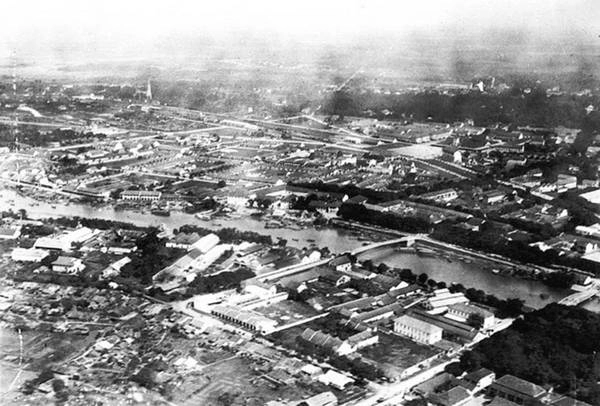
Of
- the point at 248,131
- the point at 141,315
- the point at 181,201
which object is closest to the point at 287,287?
the point at 141,315

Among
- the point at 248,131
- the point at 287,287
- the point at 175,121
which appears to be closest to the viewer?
the point at 287,287

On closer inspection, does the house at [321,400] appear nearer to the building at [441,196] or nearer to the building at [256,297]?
the building at [256,297]

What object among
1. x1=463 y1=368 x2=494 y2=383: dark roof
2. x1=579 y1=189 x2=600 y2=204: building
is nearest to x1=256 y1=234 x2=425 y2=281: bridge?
x1=463 y1=368 x2=494 y2=383: dark roof

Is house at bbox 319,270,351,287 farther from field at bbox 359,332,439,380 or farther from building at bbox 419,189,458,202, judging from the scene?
building at bbox 419,189,458,202

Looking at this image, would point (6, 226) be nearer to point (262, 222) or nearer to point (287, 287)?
point (262, 222)

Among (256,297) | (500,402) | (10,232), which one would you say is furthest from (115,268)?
(500,402)

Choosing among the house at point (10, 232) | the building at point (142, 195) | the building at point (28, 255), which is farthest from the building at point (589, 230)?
the house at point (10, 232)
